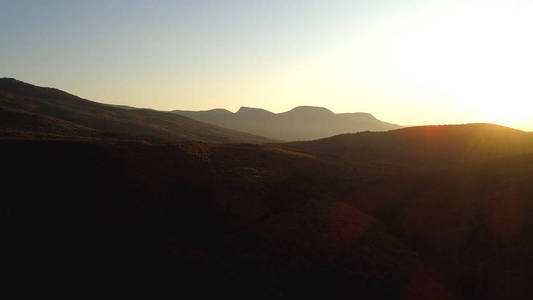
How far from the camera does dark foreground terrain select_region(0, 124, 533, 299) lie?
1595 centimetres

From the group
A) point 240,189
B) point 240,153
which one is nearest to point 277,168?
point 240,153

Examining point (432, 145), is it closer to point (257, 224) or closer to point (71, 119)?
point (257, 224)

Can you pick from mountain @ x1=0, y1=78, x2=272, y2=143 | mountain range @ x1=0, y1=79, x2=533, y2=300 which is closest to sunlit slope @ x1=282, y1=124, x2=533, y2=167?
mountain range @ x1=0, y1=79, x2=533, y2=300

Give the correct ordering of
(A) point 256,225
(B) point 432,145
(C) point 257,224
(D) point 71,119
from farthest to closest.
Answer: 1. (D) point 71,119
2. (B) point 432,145
3. (C) point 257,224
4. (A) point 256,225

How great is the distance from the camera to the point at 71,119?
91.7 m

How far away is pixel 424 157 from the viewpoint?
1940 inches

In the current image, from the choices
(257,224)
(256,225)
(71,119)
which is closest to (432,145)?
(257,224)

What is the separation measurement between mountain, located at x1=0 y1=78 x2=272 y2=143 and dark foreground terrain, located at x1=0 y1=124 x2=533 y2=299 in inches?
1590

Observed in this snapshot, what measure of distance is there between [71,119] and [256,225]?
289ft

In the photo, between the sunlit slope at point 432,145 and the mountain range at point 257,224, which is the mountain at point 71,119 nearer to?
the sunlit slope at point 432,145

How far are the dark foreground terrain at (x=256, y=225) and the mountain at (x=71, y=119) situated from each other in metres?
40.4

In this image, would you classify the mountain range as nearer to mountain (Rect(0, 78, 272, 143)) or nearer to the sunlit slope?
the sunlit slope

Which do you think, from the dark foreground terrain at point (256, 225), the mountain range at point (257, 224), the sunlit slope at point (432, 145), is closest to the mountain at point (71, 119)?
the sunlit slope at point (432, 145)

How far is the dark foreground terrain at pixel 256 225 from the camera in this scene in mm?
15945
